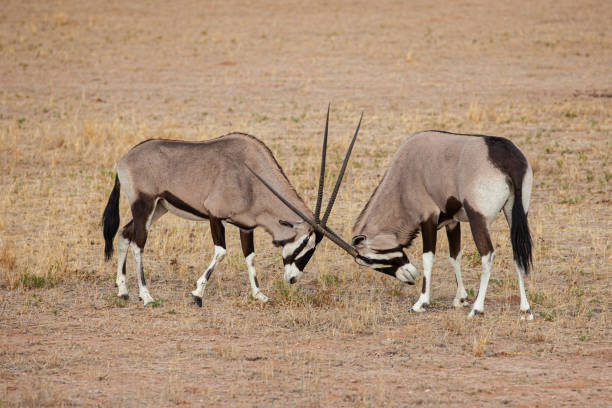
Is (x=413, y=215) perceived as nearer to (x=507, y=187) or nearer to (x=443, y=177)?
(x=443, y=177)

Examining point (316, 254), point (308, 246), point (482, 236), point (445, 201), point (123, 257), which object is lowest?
point (316, 254)

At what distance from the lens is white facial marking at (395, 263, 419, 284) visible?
873cm

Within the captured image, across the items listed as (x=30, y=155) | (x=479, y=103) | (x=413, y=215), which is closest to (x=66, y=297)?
(x=413, y=215)

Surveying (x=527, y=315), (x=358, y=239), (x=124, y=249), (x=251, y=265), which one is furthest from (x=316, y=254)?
(x=527, y=315)

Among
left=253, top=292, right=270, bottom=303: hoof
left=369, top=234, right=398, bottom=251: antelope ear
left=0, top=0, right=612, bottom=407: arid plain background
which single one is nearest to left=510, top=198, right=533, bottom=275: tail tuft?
left=0, top=0, right=612, bottom=407: arid plain background

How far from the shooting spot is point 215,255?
29.4 ft

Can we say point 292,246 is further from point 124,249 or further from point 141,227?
point 124,249

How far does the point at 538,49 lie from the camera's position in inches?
1206

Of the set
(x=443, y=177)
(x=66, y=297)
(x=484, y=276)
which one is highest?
(x=443, y=177)

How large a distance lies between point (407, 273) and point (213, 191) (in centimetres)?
218

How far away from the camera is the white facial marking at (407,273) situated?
8734 millimetres

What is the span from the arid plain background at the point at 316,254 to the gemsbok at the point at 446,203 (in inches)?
20.6

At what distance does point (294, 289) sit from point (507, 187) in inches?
111

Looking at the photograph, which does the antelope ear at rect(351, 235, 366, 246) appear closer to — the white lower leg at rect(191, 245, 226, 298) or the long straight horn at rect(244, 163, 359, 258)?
the long straight horn at rect(244, 163, 359, 258)
